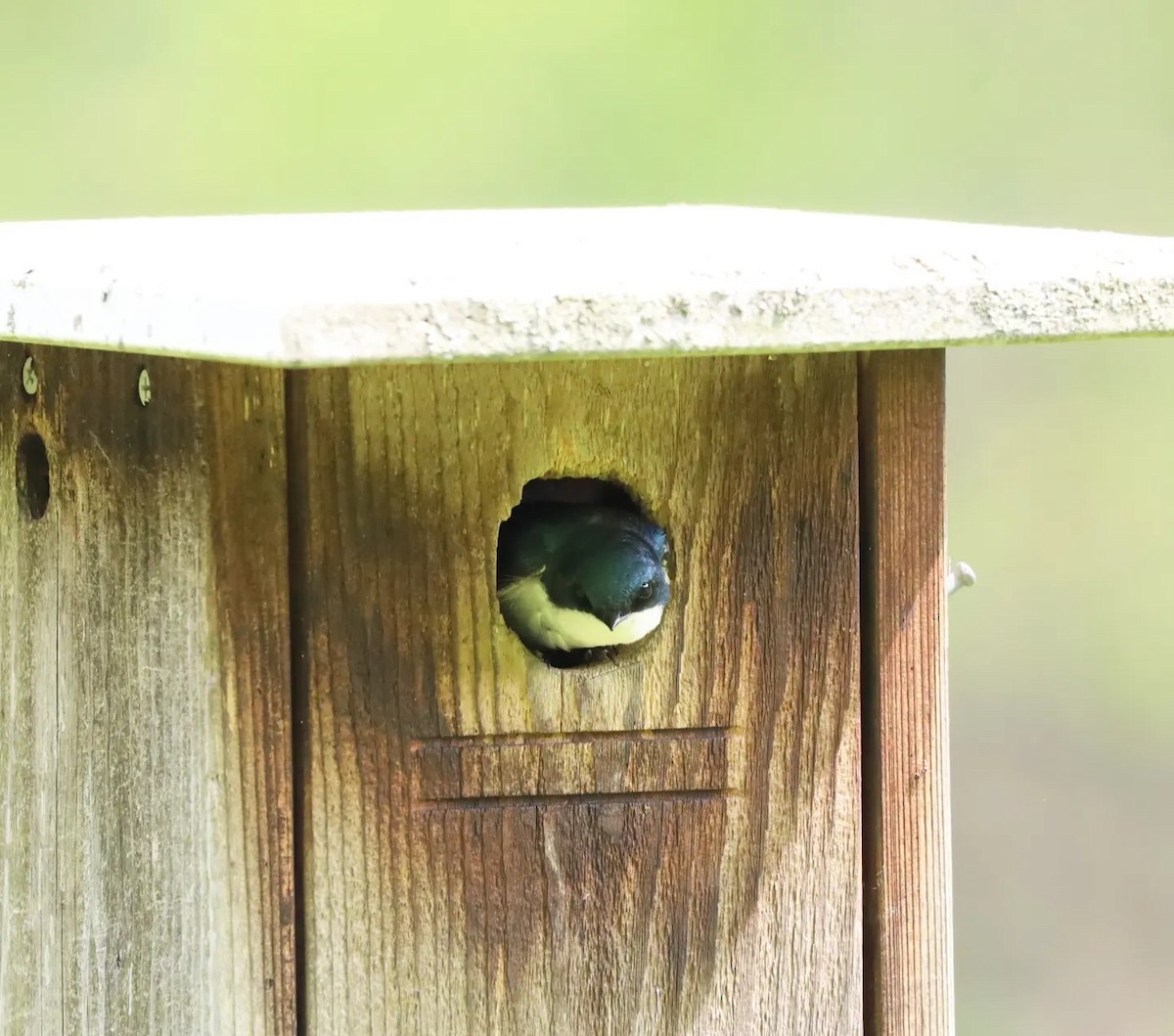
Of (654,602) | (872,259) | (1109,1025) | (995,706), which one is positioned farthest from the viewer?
(995,706)

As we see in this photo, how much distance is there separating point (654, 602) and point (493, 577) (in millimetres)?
197

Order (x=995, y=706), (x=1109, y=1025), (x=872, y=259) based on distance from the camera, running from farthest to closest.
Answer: (x=995, y=706), (x=1109, y=1025), (x=872, y=259)

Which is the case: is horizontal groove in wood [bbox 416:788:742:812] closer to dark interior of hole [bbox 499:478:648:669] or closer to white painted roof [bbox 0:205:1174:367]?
dark interior of hole [bbox 499:478:648:669]

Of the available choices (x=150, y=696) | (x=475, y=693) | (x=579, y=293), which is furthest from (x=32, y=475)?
(x=579, y=293)

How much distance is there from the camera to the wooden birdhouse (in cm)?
138

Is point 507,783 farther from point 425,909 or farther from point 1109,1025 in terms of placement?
point 1109,1025

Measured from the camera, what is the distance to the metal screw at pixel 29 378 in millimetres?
1549

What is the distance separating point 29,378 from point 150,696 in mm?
294

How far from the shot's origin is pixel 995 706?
388 centimetres

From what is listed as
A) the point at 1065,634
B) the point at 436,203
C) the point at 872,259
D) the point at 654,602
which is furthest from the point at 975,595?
the point at 872,259

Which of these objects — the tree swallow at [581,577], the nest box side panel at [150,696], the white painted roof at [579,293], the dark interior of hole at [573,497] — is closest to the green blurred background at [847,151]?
the dark interior of hole at [573,497]

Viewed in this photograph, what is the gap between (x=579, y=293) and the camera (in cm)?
107

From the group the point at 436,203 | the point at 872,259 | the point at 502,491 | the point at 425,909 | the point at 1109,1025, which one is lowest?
the point at 1109,1025

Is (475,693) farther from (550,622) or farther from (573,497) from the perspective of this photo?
(573,497)
